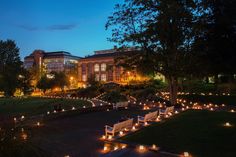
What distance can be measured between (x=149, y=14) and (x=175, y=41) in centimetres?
346

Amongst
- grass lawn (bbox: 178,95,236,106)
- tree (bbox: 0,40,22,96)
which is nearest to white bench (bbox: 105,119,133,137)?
grass lawn (bbox: 178,95,236,106)

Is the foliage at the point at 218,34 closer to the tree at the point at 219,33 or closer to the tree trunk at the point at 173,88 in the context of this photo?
the tree at the point at 219,33

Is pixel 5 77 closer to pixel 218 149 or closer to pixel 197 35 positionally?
pixel 197 35

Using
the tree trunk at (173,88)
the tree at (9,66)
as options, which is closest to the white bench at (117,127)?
the tree trunk at (173,88)

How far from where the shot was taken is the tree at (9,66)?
31.0 meters

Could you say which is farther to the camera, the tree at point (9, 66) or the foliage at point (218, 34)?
the tree at point (9, 66)

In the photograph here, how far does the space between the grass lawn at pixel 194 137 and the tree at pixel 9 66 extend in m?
23.7

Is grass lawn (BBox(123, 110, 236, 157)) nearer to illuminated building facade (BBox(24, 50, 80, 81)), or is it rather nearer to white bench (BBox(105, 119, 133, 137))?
white bench (BBox(105, 119, 133, 137))

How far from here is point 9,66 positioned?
31.6 meters

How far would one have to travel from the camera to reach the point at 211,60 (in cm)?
2650

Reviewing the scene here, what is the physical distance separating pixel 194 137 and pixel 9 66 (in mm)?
27421

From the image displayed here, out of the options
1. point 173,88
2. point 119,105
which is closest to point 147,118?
point 119,105

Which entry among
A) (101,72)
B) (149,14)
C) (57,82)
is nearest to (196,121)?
(149,14)

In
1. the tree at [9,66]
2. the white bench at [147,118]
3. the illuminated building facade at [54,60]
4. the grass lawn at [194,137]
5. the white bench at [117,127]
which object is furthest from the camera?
the illuminated building facade at [54,60]
